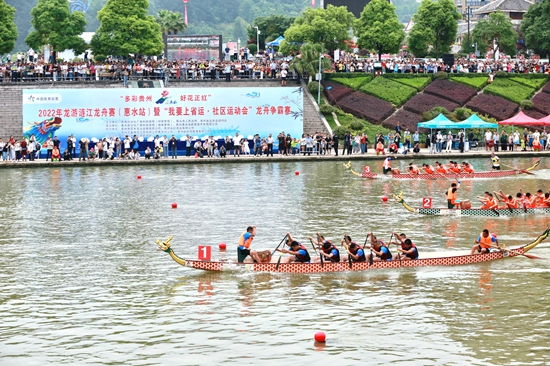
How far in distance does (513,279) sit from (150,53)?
6230 centimetres

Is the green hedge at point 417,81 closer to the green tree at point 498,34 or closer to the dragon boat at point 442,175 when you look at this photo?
the dragon boat at point 442,175

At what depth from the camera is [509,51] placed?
120 m

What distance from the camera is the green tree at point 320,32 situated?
274ft

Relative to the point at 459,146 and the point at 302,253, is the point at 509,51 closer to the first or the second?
the point at 459,146

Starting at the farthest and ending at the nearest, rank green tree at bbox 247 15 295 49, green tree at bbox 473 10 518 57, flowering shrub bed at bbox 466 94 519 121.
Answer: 1. green tree at bbox 247 15 295 49
2. green tree at bbox 473 10 518 57
3. flowering shrub bed at bbox 466 94 519 121

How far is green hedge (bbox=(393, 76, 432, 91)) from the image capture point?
73000mm

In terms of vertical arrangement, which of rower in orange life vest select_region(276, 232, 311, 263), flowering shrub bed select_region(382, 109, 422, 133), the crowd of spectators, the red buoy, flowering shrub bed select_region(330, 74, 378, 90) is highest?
the crowd of spectators

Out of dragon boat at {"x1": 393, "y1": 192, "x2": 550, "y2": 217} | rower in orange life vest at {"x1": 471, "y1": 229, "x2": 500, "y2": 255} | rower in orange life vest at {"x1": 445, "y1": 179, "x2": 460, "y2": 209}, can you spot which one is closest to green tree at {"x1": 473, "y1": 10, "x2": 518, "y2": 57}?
dragon boat at {"x1": 393, "y1": 192, "x2": 550, "y2": 217}

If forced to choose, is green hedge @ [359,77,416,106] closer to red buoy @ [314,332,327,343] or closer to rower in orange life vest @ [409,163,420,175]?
rower in orange life vest @ [409,163,420,175]

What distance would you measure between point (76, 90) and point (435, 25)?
127ft

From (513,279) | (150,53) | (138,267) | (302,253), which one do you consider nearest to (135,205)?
(138,267)

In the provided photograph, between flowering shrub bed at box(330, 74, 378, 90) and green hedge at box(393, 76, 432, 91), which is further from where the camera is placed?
green hedge at box(393, 76, 432, 91)

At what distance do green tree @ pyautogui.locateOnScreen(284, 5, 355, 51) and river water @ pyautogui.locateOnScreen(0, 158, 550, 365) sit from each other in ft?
138

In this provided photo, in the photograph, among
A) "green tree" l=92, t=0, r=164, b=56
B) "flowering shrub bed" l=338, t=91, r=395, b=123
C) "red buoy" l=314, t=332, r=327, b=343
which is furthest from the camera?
"green tree" l=92, t=0, r=164, b=56
